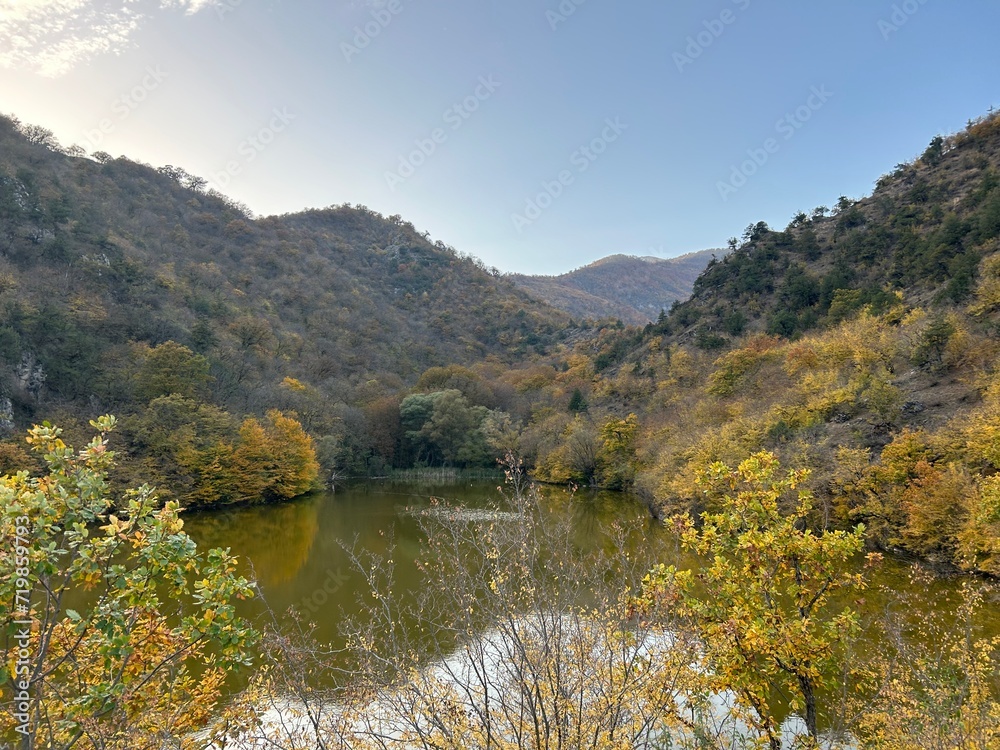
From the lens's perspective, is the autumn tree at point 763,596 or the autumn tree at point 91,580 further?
the autumn tree at point 763,596

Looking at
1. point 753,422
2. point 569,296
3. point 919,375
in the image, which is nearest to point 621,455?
point 753,422

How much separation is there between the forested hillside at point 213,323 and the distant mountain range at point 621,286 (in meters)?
27.3

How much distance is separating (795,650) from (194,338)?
133 ft

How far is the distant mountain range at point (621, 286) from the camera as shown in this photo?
11875cm

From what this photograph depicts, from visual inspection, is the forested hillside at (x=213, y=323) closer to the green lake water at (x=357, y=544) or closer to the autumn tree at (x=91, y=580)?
the green lake water at (x=357, y=544)

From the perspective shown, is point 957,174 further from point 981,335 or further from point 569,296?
point 569,296

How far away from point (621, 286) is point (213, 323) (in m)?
115

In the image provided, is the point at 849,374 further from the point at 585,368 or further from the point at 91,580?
the point at 585,368

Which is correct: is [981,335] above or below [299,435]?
above

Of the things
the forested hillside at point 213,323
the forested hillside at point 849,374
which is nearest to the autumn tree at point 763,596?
the forested hillside at point 849,374

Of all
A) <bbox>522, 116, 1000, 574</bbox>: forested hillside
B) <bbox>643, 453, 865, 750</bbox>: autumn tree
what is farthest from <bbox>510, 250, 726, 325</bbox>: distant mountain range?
<bbox>643, 453, 865, 750</bbox>: autumn tree

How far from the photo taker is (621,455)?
3331 cm

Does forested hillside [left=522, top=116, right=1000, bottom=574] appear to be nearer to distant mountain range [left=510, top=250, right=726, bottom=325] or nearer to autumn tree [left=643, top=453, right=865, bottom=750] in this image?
autumn tree [left=643, top=453, right=865, bottom=750]

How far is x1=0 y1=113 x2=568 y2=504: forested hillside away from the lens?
27516 millimetres
